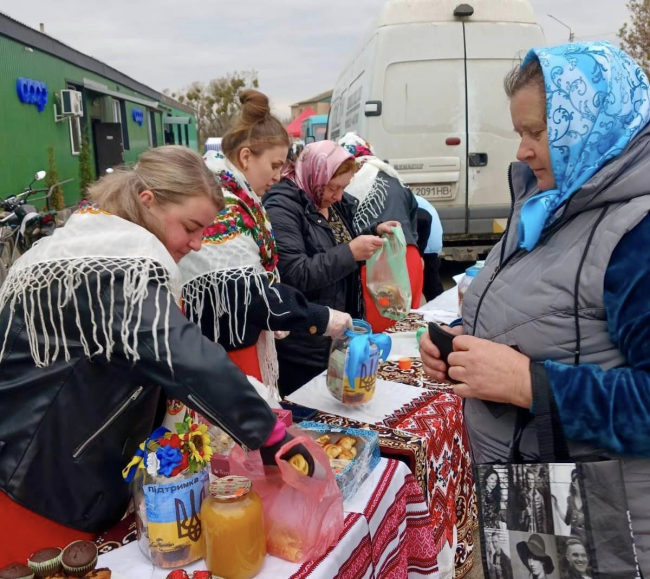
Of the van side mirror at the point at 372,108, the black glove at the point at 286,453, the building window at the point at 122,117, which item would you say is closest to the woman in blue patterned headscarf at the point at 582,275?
the black glove at the point at 286,453

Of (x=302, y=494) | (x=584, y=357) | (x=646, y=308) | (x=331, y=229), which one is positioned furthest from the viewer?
(x=331, y=229)

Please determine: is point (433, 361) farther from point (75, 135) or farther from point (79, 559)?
point (75, 135)

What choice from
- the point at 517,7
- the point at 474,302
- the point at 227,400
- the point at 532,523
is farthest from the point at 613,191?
the point at 517,7

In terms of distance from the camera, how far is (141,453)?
1225 millimetres

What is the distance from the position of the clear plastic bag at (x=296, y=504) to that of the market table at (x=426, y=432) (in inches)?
21.9

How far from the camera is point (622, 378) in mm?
1067

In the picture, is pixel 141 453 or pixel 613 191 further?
pixel 141 453

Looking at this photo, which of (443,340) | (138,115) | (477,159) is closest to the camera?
(443,340)

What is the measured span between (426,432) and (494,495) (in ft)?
2.50

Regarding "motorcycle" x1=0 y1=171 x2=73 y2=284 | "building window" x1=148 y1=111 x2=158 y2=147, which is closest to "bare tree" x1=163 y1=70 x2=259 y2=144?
"building window" x1=148 y1=111 x2=158 y2=147

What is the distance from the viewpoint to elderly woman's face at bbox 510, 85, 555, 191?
119 centimetres

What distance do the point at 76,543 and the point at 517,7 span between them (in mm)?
5863

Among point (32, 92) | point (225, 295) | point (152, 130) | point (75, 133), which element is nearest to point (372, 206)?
point (225, 295)

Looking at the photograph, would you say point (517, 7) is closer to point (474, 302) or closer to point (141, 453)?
point (474, 302)
